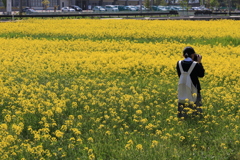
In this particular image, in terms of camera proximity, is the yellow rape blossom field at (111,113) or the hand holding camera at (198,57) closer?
the yellow rape blossom field at (111,113)

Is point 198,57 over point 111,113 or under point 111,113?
over

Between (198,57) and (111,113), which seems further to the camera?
(111,113)

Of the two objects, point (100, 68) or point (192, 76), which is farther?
point (100, 68)

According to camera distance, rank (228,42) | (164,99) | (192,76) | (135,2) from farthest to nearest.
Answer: (135,2)
(228,42)
(164,99)
(192,76)

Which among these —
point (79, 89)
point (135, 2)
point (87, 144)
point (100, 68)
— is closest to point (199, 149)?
point (87, 144)

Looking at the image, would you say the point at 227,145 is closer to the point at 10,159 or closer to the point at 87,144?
the point at 87,144

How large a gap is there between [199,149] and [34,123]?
3262 millimetres

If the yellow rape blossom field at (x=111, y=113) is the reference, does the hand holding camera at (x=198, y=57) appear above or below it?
above

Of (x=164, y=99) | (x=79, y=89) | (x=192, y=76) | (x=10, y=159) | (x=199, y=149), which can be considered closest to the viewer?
(x=10, y=159)

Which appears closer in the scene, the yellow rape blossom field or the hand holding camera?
the yellow rape blossom field

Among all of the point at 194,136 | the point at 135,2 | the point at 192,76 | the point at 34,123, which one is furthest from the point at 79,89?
the point at 135,2

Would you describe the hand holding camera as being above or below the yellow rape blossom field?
above

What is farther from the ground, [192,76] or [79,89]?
[192,76]

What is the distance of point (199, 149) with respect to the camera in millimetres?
7137
